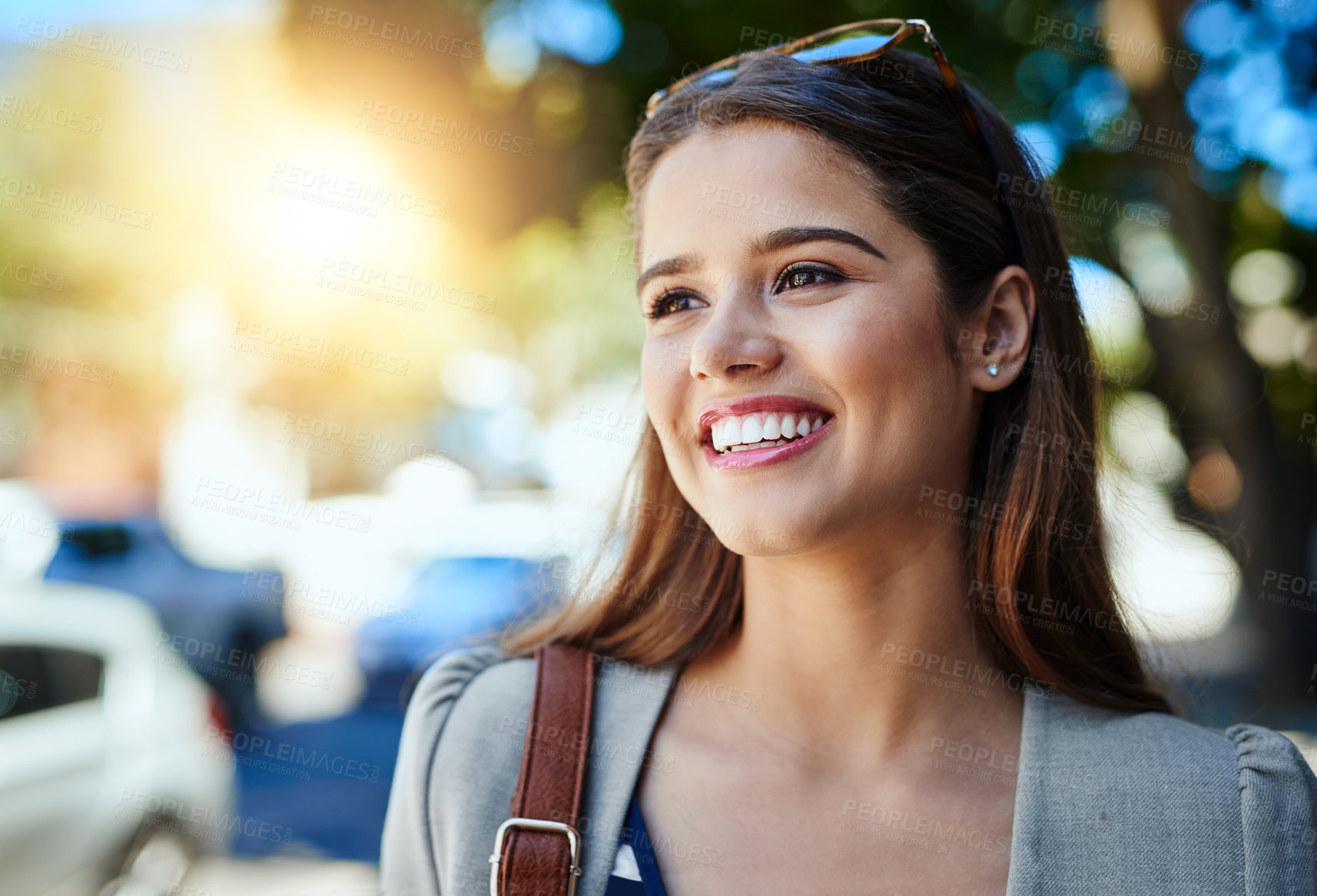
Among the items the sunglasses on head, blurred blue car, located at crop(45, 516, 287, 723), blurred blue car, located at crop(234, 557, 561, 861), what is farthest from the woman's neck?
blurred blue car, located at crop(45, 516, 287, 723)

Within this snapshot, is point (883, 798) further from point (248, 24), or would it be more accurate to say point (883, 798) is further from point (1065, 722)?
point (248, 24)

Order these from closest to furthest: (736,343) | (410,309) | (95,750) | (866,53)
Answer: (736,343) < (866,53) < (95,750) < (410,309)

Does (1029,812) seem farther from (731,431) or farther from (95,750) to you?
(95,750)

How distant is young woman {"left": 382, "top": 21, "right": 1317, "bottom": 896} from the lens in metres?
1.69

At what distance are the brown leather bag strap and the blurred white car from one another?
3.31 m

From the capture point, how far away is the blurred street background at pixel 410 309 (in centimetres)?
424

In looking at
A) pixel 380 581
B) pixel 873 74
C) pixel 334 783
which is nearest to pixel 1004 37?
pixel 873 74

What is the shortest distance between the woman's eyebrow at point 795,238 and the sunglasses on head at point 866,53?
1.49ft

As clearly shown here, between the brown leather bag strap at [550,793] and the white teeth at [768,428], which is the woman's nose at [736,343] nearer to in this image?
the white teeth at [768,428]

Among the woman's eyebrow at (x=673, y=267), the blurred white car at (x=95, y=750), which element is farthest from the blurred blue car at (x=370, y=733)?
the woman's eyebrow at (x=673, y=267)

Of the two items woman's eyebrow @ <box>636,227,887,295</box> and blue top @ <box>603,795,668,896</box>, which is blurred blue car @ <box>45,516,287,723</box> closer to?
blue top @ <box>603,795,668,896</box>

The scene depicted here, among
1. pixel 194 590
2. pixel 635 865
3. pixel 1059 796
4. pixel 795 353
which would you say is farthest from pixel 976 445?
pixel 194 590

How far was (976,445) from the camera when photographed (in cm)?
212

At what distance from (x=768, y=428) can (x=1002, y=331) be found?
62 cm
